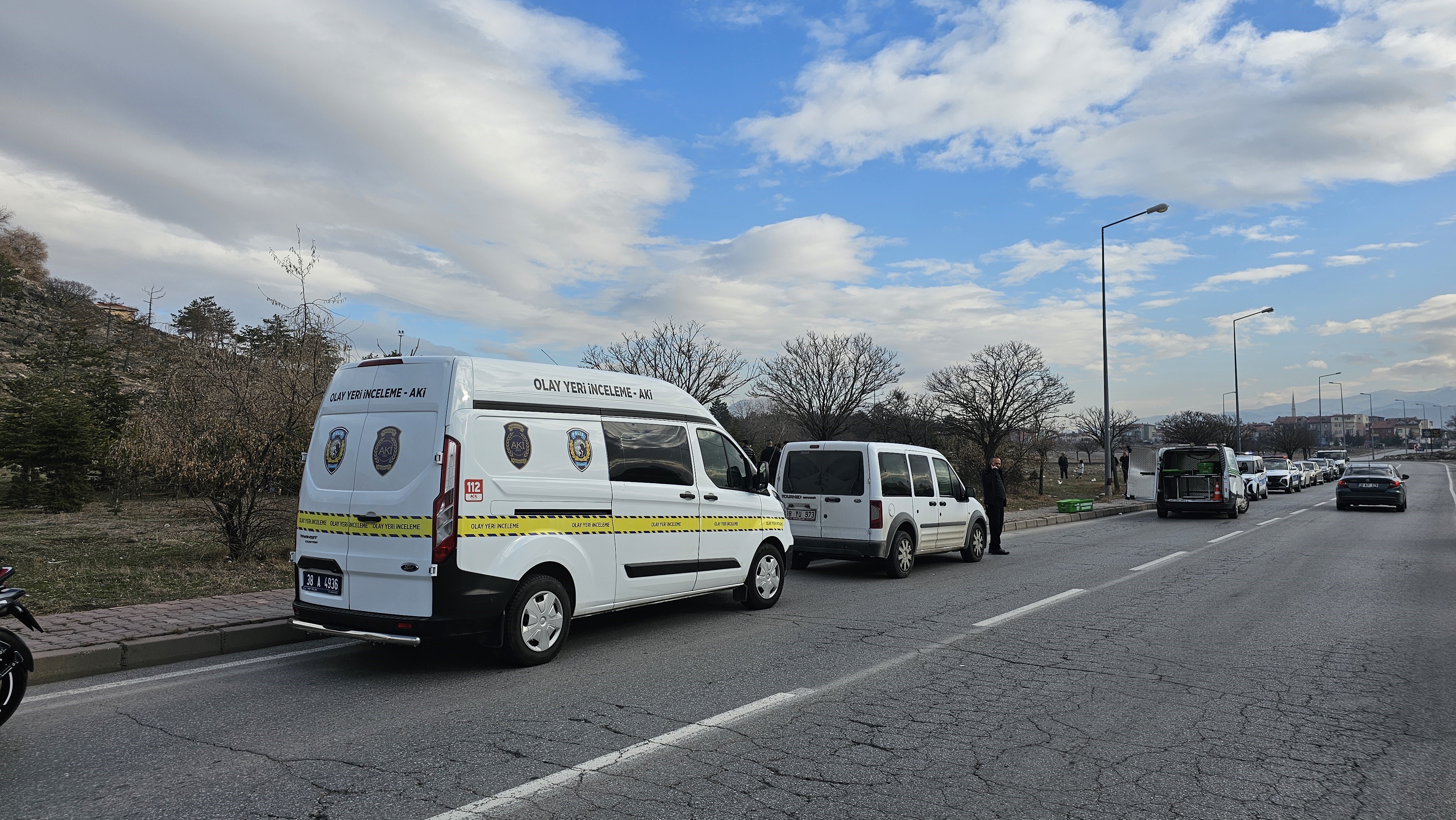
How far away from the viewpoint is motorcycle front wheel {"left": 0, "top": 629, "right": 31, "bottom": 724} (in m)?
4.65

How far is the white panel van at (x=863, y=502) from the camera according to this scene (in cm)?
1123

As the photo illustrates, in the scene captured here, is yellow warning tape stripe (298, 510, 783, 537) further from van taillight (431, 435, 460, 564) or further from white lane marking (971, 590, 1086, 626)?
white lane marking (971, 590, 1086, 626)

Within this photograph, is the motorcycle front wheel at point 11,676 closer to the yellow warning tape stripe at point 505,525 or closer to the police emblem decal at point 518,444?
the yellow warning tape stripe at point 505,525

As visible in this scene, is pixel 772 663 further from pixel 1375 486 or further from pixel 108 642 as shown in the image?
pixel 1375 486

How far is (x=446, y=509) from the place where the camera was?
5809 mm

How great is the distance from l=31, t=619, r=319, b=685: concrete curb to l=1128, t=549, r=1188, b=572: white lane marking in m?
10.9

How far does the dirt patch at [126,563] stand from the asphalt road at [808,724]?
2540 mm

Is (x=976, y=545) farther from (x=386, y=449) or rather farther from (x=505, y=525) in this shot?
(x=386, y=449)

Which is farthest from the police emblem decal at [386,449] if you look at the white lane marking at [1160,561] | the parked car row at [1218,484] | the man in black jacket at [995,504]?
the parked car row at [1218,484]

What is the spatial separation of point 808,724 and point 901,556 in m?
6.98

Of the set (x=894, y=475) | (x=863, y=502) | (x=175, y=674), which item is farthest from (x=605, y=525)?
(x=894, y=475)

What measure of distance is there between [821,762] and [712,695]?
136cm

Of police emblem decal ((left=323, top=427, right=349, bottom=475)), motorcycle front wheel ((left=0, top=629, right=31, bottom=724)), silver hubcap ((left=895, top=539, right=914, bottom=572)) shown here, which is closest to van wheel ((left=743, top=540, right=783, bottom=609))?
silver hubcap ((left=895, top=539, right=914, bottom=572))

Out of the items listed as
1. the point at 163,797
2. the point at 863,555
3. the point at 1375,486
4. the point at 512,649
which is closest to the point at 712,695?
the point at 512,649
